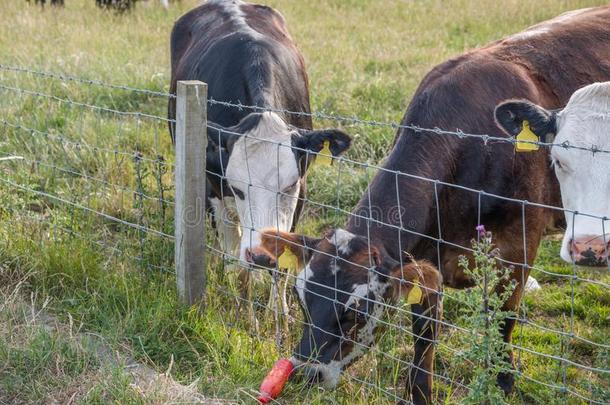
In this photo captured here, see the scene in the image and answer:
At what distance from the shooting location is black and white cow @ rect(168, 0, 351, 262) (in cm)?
510

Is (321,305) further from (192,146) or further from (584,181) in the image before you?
(584,181)

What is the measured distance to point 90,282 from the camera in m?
4.75

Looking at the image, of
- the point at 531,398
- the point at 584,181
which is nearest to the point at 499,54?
the point at 584,181

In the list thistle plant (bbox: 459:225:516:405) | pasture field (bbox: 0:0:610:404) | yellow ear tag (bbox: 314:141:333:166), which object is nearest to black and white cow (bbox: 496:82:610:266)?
pasture field (bbox: 0:0:610:404)

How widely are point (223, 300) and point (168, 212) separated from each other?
1.82 m

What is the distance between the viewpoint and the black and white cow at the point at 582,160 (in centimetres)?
365

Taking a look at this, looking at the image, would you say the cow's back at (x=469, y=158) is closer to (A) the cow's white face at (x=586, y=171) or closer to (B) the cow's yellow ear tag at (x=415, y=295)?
(B) the cow's yellow ear tag at (x=415, y=295)

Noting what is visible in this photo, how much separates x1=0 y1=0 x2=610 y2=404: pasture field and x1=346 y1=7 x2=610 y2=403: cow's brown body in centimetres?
42

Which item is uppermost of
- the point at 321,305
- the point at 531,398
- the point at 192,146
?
the point at 192,146

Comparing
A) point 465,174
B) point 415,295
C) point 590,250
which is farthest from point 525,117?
point 415,295

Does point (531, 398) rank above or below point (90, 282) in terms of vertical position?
below

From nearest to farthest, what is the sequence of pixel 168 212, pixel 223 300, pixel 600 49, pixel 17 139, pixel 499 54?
pixel 223 300
pixel 499 54
pixel 600 49
pixel 168 212
pixel 17 139

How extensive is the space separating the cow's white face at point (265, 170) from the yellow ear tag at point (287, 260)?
0.97m

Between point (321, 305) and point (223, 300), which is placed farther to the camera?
point (223, 300)
